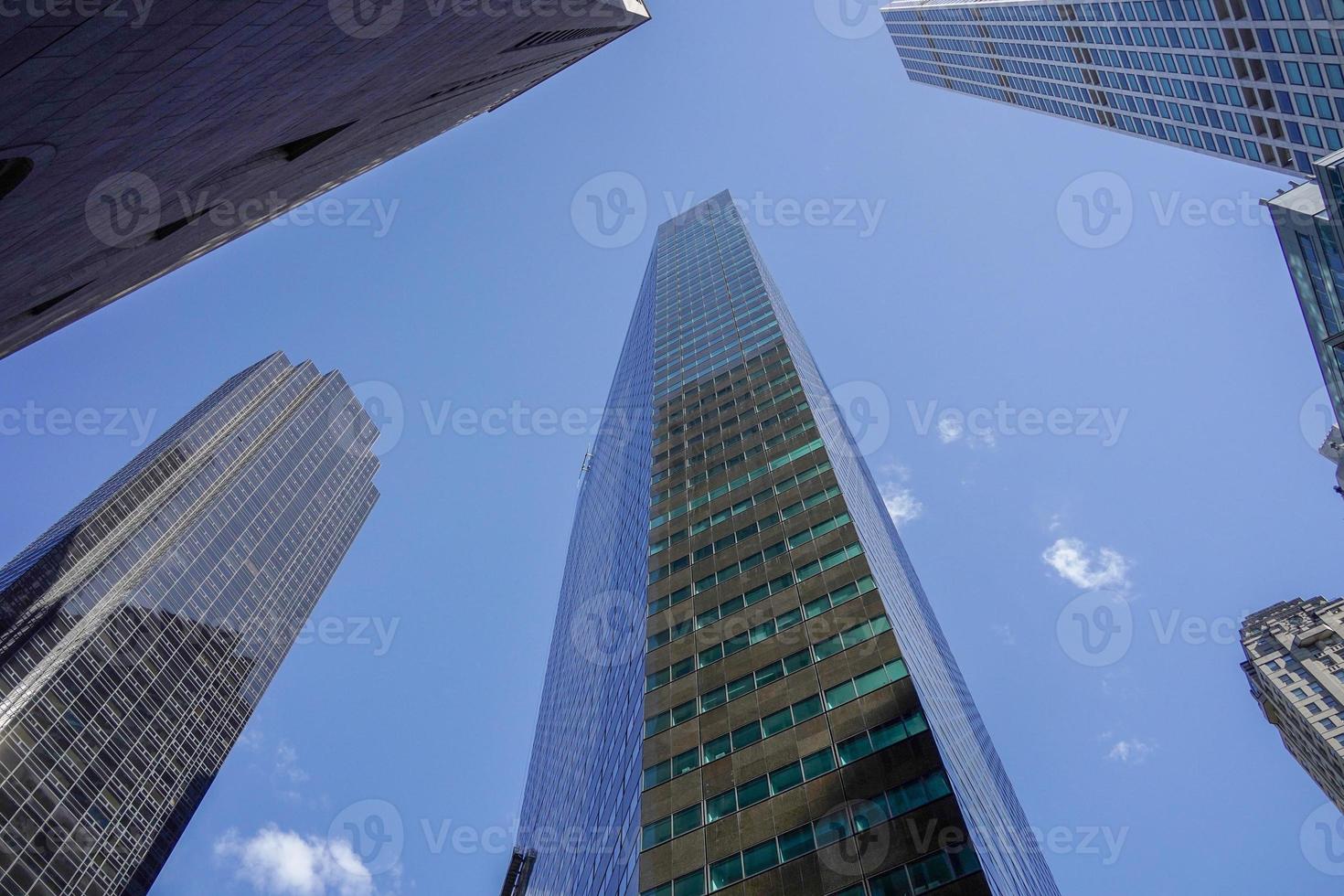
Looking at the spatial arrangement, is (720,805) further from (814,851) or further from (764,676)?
(764,676)

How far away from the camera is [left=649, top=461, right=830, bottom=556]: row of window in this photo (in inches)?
1743

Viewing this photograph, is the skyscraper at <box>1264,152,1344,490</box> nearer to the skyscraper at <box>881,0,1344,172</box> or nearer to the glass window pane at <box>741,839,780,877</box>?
the skyscraper at <box>881,0,1344,172</box>

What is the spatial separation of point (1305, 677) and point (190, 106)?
382 feet

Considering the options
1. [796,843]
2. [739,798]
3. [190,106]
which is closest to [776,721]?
[739,798]

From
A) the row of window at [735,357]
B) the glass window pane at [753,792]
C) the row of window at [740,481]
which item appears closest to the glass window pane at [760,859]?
the glass window pane at [753,792]

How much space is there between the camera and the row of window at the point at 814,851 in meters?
22.3

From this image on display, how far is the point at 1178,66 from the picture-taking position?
6494 centimetres

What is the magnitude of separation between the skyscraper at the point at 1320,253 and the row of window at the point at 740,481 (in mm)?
27725

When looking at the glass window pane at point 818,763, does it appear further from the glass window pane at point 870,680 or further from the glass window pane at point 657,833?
the glass window pane at point 657,833

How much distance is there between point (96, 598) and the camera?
110 metres

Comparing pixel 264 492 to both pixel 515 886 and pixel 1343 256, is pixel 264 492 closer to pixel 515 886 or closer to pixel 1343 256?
pixel 515 886

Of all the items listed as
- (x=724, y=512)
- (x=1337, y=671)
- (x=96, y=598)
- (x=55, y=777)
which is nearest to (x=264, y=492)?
(x=96, y=598)

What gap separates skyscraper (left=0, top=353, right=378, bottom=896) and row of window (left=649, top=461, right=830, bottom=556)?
74.0 metres

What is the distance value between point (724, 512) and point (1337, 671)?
8662 cm
